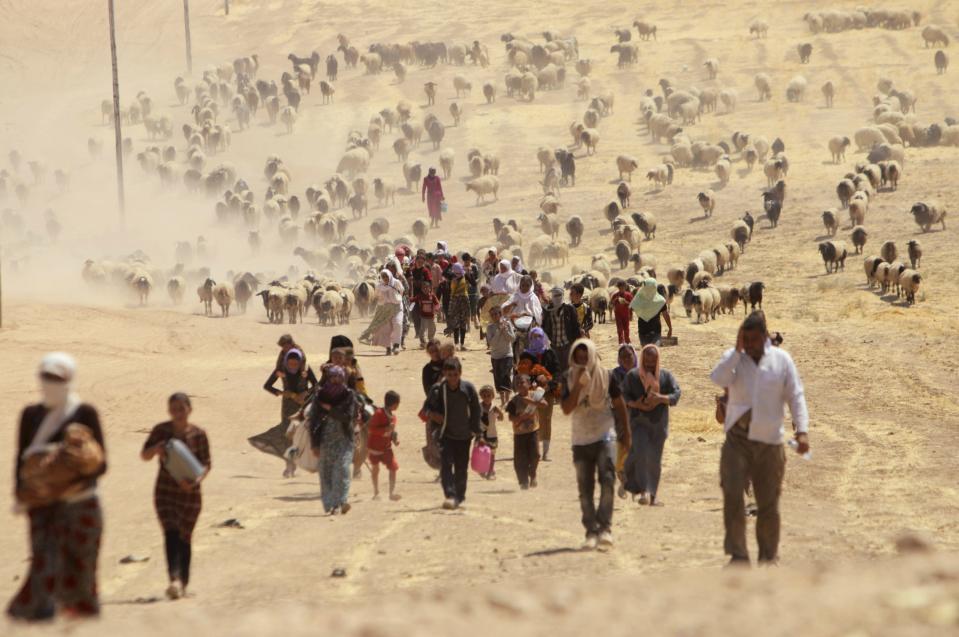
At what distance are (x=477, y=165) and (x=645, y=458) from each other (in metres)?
34.4

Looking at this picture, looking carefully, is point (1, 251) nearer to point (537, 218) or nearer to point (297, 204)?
point (297, 204)

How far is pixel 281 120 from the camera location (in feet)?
182

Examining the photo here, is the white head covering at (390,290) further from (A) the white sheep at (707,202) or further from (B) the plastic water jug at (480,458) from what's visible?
(A) the white sheep at (707,202)

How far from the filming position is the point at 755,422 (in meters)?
8.56

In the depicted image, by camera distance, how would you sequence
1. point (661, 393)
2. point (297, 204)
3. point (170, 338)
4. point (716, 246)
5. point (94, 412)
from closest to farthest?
point (94, 412) < point (661, 393) < point (170, 338) < point (716, 246) < point (297, 204)

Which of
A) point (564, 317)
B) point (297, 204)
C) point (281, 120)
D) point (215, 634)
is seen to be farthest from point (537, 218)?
point (215, 634)

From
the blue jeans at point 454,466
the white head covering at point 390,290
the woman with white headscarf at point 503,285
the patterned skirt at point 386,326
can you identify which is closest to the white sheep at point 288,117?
the patterned skirt at point 386,326

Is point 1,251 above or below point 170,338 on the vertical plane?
above

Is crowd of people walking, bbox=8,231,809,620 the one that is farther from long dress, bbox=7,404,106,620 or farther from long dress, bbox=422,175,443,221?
long dress, bbox=422,175,443,221

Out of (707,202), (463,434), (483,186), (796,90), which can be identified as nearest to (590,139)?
(483,186)

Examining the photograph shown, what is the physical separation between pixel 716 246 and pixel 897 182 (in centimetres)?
813

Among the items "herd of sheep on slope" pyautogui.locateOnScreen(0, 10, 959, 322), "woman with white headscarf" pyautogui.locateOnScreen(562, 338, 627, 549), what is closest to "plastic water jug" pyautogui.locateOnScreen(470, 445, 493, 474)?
"woman with white headscarf" pyautogui.locateOnScreen(562, 338, 627, 549)

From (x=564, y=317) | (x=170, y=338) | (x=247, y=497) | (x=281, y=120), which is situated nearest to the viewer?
(x=247, y=497)

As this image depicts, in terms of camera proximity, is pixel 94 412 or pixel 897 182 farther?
pixel 897 182
